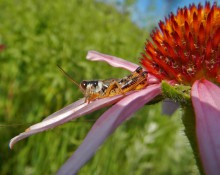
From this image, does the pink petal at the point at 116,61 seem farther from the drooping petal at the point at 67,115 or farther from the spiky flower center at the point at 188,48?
the drooping petal at the point at 67,115

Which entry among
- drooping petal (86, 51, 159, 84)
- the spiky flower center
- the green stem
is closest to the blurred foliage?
drooping petal (86, 51, 159, 84)

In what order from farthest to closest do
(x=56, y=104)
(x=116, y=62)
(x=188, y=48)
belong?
(x=56, y=104)
(x=116, y=62)
(x=188, y=48)

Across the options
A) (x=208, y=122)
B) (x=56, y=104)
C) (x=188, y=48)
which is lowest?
(x=208, y=122)

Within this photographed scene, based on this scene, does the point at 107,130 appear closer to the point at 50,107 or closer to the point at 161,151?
the point at 50,107

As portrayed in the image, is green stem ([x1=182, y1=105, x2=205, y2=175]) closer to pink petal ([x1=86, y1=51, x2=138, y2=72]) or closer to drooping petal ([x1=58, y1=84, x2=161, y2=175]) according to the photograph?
drooping petal ([x1=58, y1=84, x2=161, y2=175])

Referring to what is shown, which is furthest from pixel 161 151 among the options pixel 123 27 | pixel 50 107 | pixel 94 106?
pixel 94 106

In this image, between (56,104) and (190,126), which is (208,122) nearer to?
(190,126)

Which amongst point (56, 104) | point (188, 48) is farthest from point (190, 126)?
point (56, 104)
